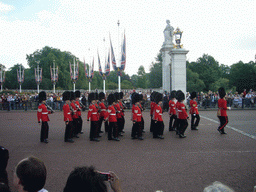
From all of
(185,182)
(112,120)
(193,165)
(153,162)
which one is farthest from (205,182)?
(112,120)

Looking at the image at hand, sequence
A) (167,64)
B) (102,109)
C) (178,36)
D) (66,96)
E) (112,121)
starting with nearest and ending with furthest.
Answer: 1. (112,121)
2. (66,96)
3. (102,109)
4. (178,36)
5. (167,64)

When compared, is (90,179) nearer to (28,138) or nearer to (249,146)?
(249,146)

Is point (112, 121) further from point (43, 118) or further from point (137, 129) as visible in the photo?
point (43, 118)

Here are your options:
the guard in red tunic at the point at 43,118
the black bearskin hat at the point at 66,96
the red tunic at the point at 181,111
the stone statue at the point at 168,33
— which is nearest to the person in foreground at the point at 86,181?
the guard in red tunic at the point at 43,118

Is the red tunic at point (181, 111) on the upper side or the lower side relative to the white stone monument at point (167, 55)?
lower

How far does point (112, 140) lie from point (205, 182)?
15.3ft

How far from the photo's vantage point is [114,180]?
192 cm

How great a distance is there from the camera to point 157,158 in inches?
244

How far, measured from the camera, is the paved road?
15.1 feet

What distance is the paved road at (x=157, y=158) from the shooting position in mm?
4617

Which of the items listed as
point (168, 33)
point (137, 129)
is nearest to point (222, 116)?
point (137, 129)

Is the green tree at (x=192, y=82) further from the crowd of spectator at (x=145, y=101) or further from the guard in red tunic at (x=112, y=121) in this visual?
the guard in red tunic at (x=112, y=121)

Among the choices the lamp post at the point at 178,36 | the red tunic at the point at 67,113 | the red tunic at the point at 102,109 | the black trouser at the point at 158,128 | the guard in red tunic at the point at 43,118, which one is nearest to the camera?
the guard in red tunic at the point at 43,118

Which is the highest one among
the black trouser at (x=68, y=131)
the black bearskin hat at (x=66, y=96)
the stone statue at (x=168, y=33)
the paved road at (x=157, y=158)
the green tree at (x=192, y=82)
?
the stone statue at (x=168, y=33)
